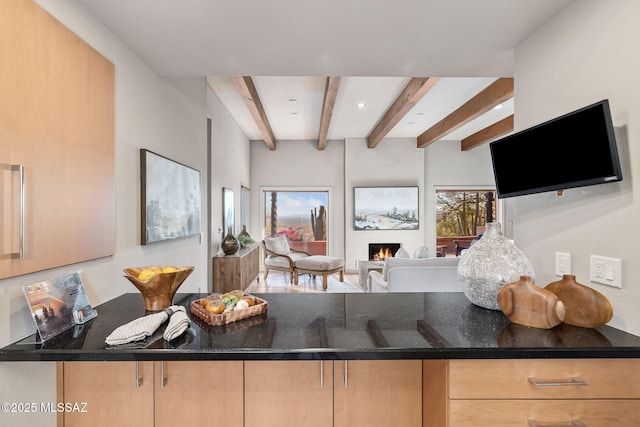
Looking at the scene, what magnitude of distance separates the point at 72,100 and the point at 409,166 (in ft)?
20.6

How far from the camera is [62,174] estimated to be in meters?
1.30

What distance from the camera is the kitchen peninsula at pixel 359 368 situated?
108 cm

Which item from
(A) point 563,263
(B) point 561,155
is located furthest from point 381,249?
(B) point 561,155

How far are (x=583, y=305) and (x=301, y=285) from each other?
15.5ft

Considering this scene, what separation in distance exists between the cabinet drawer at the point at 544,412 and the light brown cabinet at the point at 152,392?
2.80ft

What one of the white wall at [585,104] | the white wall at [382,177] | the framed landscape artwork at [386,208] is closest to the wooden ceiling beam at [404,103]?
the white wall at [382,177]

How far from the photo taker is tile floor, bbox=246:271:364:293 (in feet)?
17.7

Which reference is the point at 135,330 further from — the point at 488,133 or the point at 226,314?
the point at 488,133

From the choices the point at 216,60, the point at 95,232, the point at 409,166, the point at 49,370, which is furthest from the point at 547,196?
the point at 409,166

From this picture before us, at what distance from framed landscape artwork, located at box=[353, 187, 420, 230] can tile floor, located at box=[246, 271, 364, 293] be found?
1249mm

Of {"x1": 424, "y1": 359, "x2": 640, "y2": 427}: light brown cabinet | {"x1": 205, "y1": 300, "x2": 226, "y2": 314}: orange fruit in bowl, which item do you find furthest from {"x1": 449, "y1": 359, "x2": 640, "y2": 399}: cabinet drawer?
{"x1": 205, "y1": 300, "x2": 226, "y2": 314}: orange fruit in bowl

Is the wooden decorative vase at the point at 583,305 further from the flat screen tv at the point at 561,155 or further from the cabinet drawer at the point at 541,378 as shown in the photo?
the flat screen tv at the point at 561,155

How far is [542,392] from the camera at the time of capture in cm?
110

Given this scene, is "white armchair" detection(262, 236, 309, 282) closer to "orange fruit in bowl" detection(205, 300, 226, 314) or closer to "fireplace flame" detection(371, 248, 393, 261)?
"fireplace flame" detection(371, 248, 393, 261)
